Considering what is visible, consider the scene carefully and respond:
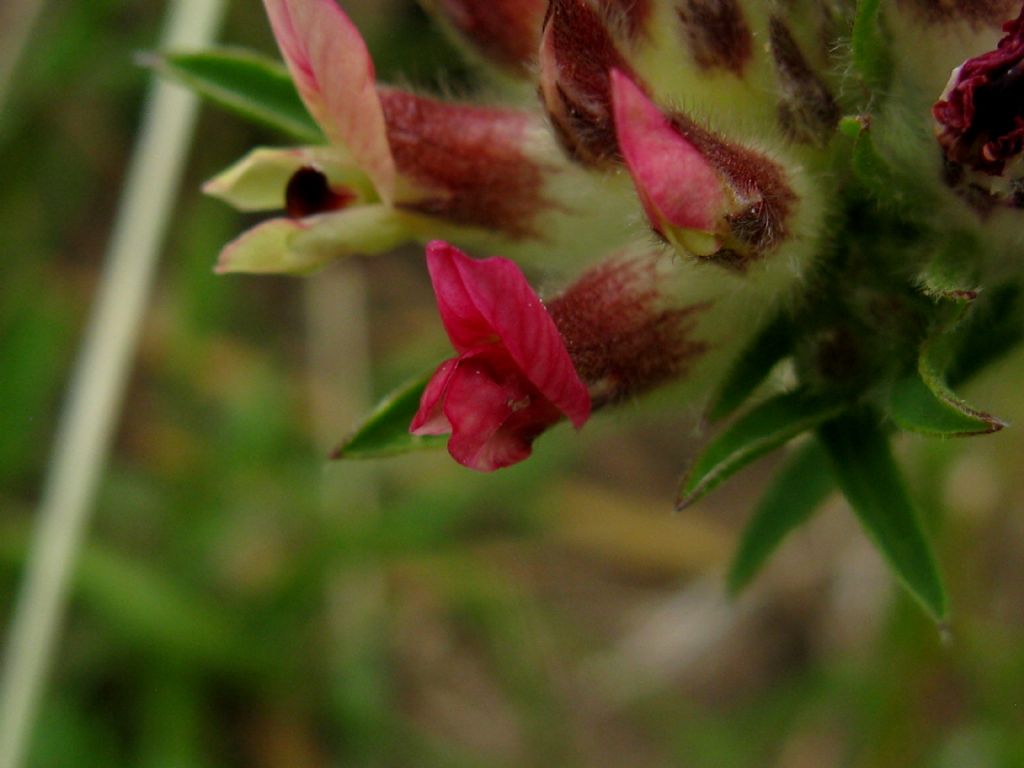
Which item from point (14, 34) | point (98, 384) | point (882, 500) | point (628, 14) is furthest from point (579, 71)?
point (14, 34)

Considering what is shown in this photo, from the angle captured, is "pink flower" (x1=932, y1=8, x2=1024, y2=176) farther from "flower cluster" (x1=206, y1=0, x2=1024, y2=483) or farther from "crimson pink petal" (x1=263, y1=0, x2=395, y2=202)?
"crimson pink petal" (x1=263, y1=0, x2=395, y2=202)

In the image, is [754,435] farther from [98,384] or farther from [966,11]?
[98,384]

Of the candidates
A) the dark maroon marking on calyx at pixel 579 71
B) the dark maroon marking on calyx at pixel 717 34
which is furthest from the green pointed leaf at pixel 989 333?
the dark maroon marking on calyx at pixel 579 71

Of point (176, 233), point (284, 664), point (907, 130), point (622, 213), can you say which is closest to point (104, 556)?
point (284, 664)

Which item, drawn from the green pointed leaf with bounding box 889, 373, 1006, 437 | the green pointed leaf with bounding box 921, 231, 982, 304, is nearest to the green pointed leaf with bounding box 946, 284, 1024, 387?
the green pointed leaf with bounding box 921, 231, 982, 304

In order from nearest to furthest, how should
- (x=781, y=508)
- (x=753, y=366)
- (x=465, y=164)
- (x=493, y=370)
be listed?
(x=493, y=370)
(x=753, y=366)
(x=465, y=164)
(x=781, y=508)
